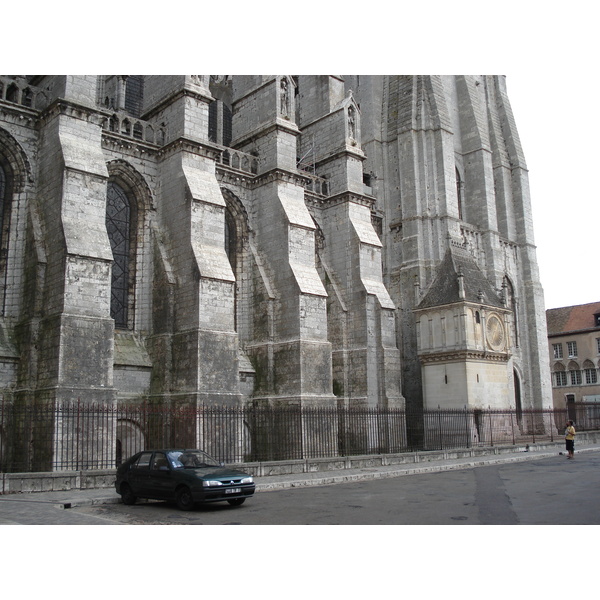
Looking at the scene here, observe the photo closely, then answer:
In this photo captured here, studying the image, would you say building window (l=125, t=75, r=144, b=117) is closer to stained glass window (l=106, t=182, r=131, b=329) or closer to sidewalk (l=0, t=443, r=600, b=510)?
stained glass window (l=106, t=182, r=131, b=329)

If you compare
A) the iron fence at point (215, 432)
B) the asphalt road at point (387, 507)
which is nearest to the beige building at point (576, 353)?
the iron fence at point (215, 432)

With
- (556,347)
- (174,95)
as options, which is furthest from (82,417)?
(556,347)

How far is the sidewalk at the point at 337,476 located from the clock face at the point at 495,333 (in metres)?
4.26

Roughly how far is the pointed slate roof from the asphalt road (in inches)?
A: 467

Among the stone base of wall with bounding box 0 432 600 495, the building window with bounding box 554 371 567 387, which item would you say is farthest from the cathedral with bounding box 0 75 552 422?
the building window with bounding box 554 371 567 387

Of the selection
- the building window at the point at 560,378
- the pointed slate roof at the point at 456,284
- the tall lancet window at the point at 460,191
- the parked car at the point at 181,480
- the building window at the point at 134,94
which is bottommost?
the parked car at the point at 181,480

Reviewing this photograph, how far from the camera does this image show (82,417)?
14852 mm

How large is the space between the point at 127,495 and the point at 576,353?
38.9 metres

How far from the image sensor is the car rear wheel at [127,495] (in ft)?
38.5

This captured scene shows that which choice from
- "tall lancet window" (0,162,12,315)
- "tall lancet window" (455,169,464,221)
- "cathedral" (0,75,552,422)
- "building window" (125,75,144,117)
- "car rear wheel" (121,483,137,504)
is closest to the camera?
"car rear wheel" (121,483,137,504)

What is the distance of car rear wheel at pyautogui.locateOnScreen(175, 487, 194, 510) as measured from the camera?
10.8 metres

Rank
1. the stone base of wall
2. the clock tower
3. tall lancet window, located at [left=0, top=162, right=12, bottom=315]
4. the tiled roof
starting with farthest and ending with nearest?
the tiled roof
the clock tower
tall lancet window, located at [left=0, top=162, right=12, bottom=315]
the stone base of wall

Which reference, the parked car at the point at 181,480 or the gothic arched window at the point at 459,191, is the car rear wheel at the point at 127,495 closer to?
the parked car at the point at 181,480

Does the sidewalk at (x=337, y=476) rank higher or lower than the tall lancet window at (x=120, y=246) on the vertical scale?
lower
